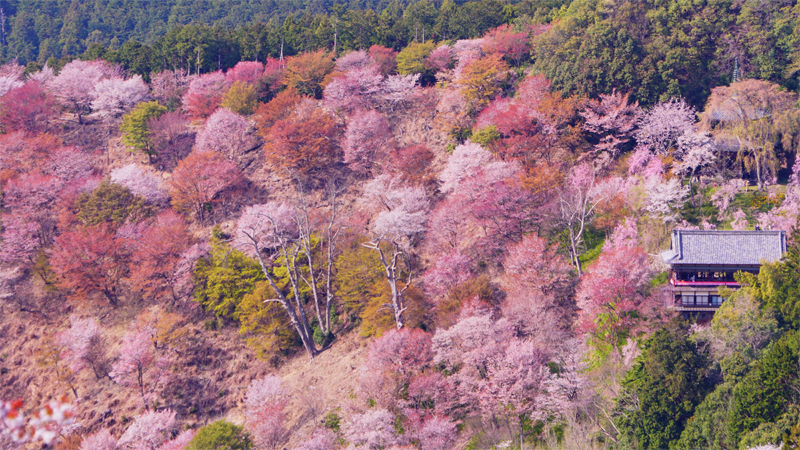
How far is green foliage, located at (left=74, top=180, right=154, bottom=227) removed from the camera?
115 feet

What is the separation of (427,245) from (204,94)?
24303 mm

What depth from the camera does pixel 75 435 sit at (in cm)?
2681

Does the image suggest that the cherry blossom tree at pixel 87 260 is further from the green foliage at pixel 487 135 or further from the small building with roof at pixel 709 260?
the small building with roof at pixel 709 260

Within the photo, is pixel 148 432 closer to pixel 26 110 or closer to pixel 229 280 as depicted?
pixel 229 280

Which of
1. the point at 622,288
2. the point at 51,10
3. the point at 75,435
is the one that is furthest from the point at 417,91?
the point at 51,10

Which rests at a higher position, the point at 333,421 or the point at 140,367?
the point at 140,367

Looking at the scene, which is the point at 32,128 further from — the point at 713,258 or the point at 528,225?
the point at 713,258

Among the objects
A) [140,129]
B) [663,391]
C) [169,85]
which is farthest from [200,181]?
[663,391]

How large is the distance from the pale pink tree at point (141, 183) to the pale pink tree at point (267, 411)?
1581 centimetres

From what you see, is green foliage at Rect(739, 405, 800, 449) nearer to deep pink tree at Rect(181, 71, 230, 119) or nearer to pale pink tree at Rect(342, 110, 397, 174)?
pale pink tree at Rect(342, 110, 397, 174)

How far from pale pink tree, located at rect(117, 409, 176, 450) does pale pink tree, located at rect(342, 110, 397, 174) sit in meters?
18.2

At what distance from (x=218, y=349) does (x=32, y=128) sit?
26.7m

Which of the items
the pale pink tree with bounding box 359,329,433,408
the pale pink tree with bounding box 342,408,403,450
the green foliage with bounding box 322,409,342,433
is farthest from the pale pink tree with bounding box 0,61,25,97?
the pale pink tree with bounding box 342,408,403,450

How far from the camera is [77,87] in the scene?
49125 mm
